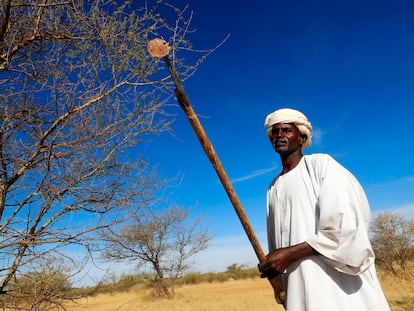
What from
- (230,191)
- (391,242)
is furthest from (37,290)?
(391,242)

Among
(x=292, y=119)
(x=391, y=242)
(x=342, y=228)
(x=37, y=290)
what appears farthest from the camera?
(x=391, y=242)

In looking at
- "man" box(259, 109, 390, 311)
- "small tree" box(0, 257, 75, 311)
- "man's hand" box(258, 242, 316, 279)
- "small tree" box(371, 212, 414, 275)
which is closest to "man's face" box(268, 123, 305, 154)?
"man" box(259, 109, 390, 311)

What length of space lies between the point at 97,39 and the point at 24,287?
2.82 meters

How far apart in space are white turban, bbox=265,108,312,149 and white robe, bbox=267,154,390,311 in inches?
11.1

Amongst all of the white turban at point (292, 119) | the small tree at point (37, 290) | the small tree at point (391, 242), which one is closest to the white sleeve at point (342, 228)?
the white turban at point (292, 119)

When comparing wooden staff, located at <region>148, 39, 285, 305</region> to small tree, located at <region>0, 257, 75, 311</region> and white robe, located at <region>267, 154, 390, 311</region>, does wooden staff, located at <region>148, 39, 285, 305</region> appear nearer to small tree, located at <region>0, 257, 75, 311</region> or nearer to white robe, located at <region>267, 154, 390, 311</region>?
white robe, located at <region>267, 154, 390, 311</region>

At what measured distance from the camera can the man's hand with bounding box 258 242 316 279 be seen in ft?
5.29

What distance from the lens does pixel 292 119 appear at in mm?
1991

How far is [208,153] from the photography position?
5.95 ft

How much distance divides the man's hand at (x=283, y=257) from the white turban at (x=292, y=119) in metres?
0.69

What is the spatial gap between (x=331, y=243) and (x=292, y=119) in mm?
720

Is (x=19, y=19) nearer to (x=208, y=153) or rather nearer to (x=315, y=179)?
(x=208, y=153)

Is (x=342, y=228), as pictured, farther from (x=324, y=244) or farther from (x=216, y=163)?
(x=216, y=163)

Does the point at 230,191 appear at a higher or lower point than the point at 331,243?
higher
